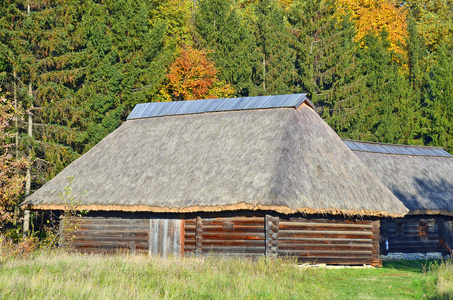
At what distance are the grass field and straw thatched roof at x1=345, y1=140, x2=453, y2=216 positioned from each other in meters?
11.1

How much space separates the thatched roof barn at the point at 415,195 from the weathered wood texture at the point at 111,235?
1240 cm

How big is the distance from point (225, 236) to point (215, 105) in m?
8.52

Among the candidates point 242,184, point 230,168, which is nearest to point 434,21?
point 230,168

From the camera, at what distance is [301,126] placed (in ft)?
83.9

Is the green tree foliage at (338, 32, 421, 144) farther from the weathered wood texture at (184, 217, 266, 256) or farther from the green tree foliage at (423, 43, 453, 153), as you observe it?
the weathered wood texture at (184, 217, 266, 256)

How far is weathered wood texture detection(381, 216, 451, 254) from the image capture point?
3078cm

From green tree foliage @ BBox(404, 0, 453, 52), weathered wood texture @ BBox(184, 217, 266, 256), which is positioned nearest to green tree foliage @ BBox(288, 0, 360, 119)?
green tree foliage @ BBox(404, 0, 453, 52)

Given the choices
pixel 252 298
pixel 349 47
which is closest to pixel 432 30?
pixel 349 47

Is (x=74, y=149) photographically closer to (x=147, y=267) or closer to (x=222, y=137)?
(x=222, y=137)

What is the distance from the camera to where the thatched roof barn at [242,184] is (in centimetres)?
2186

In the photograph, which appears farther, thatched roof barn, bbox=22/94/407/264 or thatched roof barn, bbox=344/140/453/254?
thatched roof barn, bbox=344/140/453/254

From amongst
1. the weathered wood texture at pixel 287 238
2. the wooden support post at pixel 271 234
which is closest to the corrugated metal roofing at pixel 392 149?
the weathered wood texture at pixel 287 238

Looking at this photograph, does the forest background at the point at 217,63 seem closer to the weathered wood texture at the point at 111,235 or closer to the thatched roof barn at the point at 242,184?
the thatched roof barn at the point at 242,184

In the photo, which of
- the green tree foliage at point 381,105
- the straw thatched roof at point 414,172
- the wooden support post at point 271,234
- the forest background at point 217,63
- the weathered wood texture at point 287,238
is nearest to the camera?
the wooden support post at point 271,234
